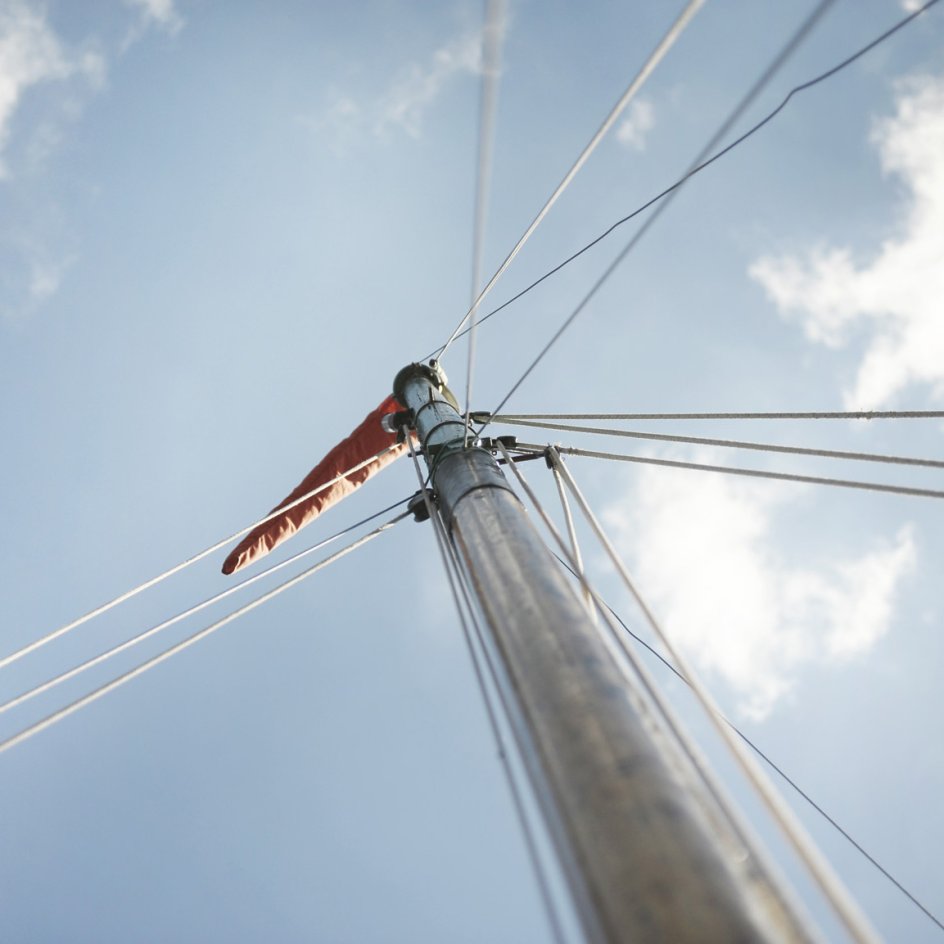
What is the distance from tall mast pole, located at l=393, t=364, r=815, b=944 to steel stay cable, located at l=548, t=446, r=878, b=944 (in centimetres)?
14

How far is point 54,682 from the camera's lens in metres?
4.12

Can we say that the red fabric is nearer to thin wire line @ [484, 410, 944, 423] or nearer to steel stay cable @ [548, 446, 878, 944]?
thin wire line @ [484, 410, 944, 423]

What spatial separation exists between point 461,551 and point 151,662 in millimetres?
2376

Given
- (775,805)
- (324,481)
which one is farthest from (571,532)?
(324,481)

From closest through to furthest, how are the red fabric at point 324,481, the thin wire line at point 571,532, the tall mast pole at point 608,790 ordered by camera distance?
the tall mast pole at point 608,790, the thin wire line at point 571,532, the red fabric at point 324,481

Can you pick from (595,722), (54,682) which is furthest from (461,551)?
(54,682)

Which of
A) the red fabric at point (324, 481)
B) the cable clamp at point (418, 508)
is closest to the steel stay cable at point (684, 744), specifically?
the cable clamp at point (418, 508)

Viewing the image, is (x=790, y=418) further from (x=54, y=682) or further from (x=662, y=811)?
(x=54, y=682)

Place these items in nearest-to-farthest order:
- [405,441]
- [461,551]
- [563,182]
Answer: [461,551]
[563,182]
[405,441]

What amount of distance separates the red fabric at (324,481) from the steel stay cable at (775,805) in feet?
11.1

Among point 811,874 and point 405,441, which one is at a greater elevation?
point 405,441

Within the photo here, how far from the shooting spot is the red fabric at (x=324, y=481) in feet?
19.8

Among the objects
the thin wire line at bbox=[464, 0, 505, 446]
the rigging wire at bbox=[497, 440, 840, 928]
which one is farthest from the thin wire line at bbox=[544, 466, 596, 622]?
the thin wire line at bbox=[464, 0, 505, 446]

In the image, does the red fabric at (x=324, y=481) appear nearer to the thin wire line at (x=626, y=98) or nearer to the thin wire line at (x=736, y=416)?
the thin wire line at (x=736, y=416)
